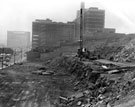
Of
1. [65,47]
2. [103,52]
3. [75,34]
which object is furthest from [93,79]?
[75,34]

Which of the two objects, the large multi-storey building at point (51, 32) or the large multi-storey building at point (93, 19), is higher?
the large multi-storey building at point (93, 19)

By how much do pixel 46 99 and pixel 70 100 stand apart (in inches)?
99.4

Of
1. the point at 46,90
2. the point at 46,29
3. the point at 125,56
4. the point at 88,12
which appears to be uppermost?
the point at 88,12

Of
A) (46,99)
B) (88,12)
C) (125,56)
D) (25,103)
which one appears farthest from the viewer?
(88,12)

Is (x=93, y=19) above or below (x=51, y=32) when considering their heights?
above

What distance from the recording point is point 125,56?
39625 millimetres

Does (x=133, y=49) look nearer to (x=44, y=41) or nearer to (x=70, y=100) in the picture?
(x=70, y=100)

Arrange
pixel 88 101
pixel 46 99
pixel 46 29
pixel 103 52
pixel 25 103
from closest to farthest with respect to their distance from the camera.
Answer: pixel 88 101, pixel 25 103, pixel 46 99, pixel 103 52, pixel 46 29

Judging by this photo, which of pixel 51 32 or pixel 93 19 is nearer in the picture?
pixel 93 19

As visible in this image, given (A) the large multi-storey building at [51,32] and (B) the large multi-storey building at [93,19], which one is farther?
(A) the large multi-storey building at [51,32]

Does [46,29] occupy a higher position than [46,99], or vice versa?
[46,29]

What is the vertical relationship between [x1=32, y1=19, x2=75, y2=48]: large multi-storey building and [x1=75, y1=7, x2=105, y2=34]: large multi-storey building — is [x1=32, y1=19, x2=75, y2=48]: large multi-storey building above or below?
below

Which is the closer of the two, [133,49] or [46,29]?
[133,49]

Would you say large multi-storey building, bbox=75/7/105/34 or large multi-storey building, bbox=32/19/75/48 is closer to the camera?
large multi-storey building, bbox=75/7/105/34
